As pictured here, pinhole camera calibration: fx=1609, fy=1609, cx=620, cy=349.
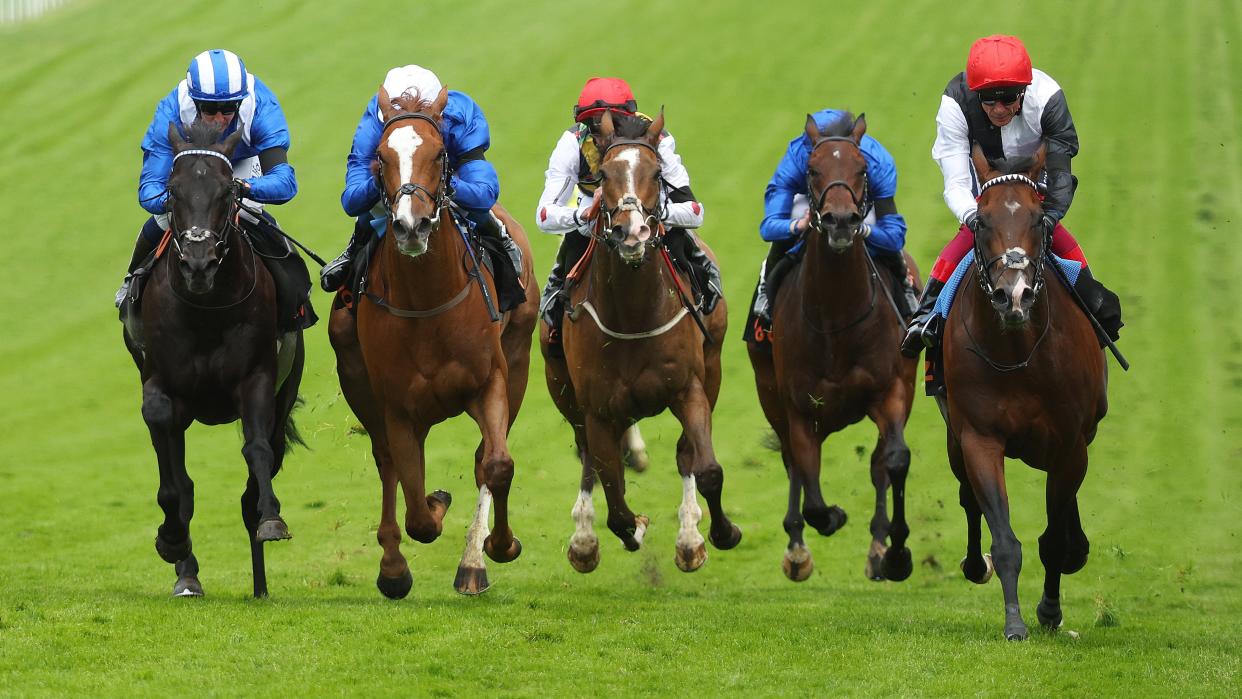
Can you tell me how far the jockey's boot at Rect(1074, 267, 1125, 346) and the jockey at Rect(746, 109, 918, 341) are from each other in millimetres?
1952

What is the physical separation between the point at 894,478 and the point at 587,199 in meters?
2.62

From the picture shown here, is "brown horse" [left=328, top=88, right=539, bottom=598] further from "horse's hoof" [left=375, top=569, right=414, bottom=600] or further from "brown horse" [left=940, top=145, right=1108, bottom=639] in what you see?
"brown horse" [left=940, top=145, right=1108, bottom=639]

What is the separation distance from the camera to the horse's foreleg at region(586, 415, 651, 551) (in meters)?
9.88

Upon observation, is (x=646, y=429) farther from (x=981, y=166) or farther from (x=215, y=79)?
(x=981, y=166)

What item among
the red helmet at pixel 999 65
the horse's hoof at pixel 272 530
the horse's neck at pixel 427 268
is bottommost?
the horse's hoof at pixel 272 530

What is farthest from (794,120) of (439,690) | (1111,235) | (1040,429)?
(439,690)

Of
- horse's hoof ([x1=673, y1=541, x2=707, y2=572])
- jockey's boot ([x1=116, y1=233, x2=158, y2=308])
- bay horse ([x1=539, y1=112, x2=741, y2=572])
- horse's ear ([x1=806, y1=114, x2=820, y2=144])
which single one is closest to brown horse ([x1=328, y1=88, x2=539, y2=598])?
bay horse ([x1=539, y1=112, x2=741, y2=572])

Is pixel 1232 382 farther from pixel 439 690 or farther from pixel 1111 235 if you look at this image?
pixel 439 690

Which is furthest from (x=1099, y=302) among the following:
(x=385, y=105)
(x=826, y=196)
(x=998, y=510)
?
(x=385, y=105)

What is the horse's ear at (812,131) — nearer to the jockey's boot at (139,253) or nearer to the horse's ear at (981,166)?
the horse's ear at (981,166)

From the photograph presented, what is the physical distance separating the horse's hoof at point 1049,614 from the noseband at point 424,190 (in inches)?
158

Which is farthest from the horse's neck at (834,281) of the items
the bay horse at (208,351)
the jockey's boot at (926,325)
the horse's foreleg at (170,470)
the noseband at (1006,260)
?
the horse's foreleg at (170,470)

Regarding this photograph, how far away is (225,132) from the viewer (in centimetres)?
953

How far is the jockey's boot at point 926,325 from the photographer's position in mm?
9125
